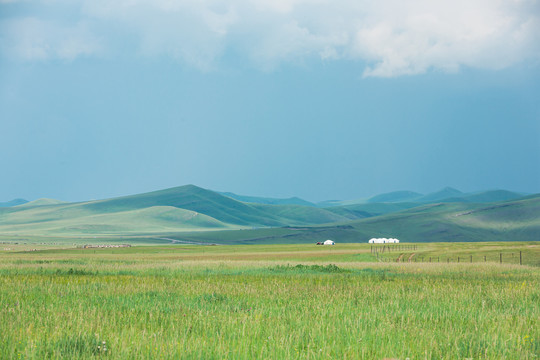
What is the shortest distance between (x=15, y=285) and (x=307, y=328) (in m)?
16.3

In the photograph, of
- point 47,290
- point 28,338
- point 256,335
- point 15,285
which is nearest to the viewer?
point 28,338

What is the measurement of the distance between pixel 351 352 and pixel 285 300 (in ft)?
25.3

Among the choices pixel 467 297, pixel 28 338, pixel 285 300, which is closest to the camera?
pixel 28 338

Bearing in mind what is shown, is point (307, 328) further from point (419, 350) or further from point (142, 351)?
point (142, 351)

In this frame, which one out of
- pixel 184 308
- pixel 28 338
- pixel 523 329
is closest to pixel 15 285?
pixel 184 308

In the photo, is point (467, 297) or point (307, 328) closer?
point (307, 328)

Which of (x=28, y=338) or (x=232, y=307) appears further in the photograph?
(x=232, y=307)

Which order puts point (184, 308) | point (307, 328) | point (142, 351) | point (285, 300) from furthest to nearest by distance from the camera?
point (285, 300)
point (184, 308)
point (307, 328)
point (142, 351)

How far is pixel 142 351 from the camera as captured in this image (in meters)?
9.58

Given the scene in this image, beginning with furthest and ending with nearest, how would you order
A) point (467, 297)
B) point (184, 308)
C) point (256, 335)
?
1. point (467, 297)
2. point (184, 308)
3. point (256, 335)

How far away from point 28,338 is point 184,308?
569cm

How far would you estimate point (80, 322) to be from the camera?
12.2m

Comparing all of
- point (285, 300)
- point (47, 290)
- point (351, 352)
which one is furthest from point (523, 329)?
point (47, 290)

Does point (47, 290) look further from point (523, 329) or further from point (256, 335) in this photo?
point (523, 329)
